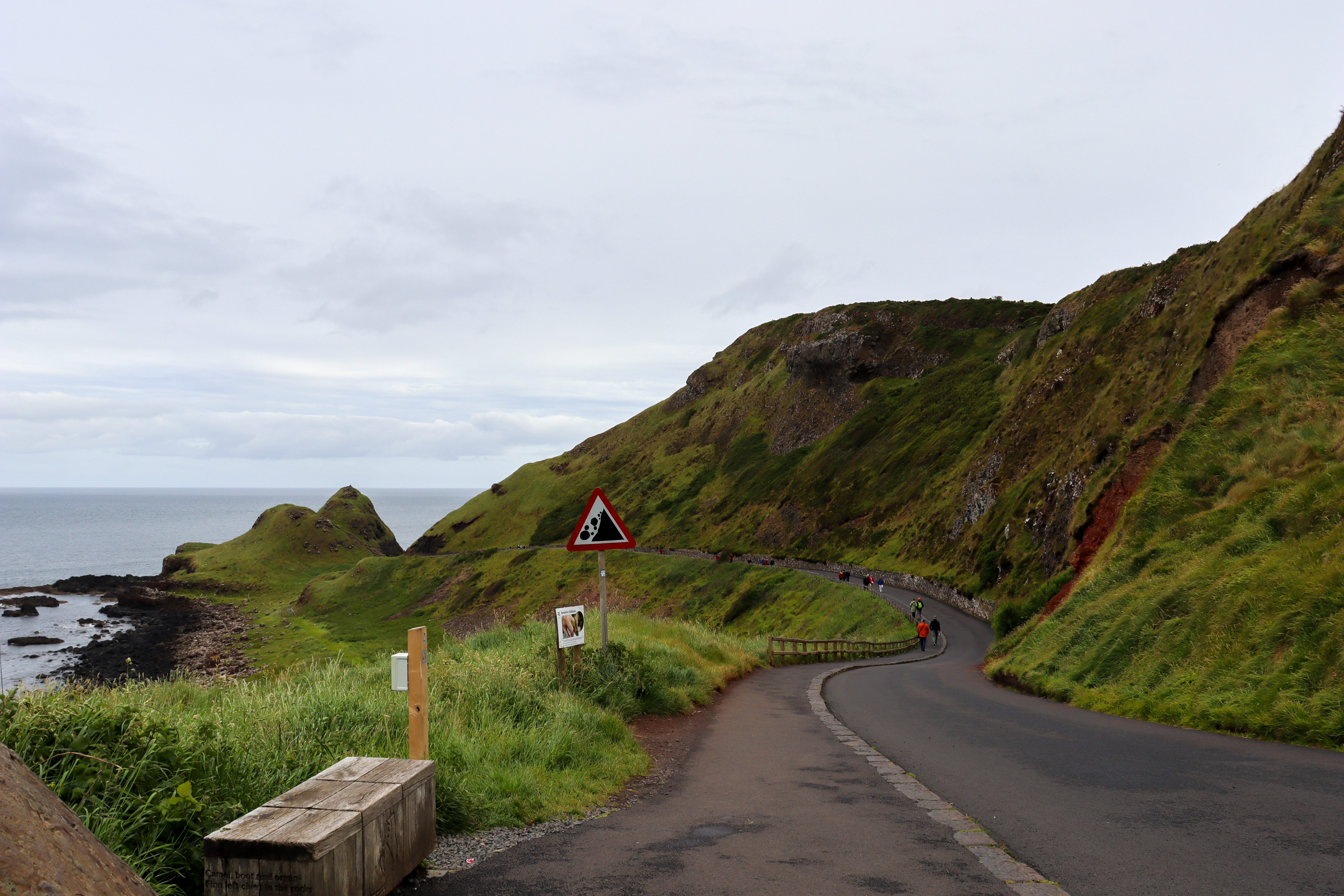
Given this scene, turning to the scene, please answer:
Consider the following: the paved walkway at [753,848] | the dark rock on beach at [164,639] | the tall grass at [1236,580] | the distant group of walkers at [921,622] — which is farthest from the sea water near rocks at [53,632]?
the tall grass at [1236,580]

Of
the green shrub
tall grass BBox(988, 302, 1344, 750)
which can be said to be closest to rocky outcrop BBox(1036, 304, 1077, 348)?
the green shrub

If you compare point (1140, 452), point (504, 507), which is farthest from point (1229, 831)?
point (504, 507)

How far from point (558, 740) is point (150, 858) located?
4057mm

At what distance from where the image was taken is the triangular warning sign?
11.4 metres

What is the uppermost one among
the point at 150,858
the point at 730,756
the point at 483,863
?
the point at 150,858

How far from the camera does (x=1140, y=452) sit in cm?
2842

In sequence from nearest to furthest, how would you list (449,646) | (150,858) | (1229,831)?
(150,858), (1229,831), (449,646)

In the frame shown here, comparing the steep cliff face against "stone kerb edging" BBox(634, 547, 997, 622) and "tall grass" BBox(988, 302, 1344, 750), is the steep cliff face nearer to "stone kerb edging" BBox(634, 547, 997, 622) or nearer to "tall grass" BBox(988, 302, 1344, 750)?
"stone kerb edging" BBox(634, 547, 997, 622)

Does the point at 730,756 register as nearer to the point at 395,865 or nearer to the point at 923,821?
the point at 923,821

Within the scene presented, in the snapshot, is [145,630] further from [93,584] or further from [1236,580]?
[1236,580]

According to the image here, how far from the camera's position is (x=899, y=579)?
205 feet

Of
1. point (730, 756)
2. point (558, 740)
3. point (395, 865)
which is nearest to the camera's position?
point (395, 865)

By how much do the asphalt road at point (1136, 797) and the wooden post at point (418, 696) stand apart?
13.7 ft

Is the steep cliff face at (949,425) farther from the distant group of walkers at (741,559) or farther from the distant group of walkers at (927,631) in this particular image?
the distant group of walkers at (741,559)
